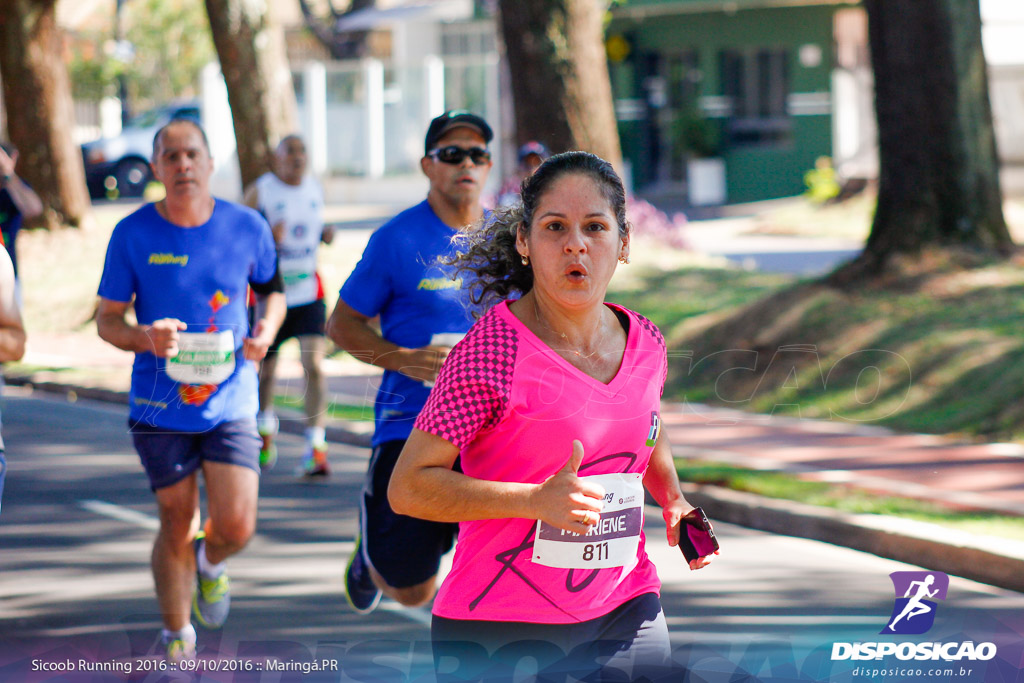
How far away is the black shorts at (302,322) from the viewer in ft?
31.4

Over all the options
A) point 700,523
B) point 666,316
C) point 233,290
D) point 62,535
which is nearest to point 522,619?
point 700,523

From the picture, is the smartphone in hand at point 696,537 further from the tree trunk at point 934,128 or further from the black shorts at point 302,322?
the tree trunk at point 934,128

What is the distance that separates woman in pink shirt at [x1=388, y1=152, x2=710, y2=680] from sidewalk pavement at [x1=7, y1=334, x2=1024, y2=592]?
13.2 feet

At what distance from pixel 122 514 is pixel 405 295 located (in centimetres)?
409

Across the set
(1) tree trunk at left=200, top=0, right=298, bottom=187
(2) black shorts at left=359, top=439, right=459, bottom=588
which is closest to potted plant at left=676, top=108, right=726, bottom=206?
(1) tree trunk at left=200, top=0, right=298, bottom=187

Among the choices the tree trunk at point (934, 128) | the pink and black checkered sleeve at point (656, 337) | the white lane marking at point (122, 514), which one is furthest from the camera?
the tree trunk at point (934, 128)

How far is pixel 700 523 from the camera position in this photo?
3338 mm

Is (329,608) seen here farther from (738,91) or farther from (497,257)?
(738,91)

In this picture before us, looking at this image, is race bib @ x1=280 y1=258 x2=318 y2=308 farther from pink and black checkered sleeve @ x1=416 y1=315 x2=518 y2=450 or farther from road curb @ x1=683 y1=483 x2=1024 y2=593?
pink and black checkered sleeve @ x1=416 y1=315 x2=518 y2=450

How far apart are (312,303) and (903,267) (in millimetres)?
5483

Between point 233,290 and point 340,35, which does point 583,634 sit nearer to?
point 233,290

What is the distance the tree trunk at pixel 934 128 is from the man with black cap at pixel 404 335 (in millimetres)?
7893

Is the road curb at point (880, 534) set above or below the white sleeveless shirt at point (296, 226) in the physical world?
below

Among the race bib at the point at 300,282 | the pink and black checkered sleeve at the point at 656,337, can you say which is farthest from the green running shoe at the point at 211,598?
the race bib at the point at 300,282
